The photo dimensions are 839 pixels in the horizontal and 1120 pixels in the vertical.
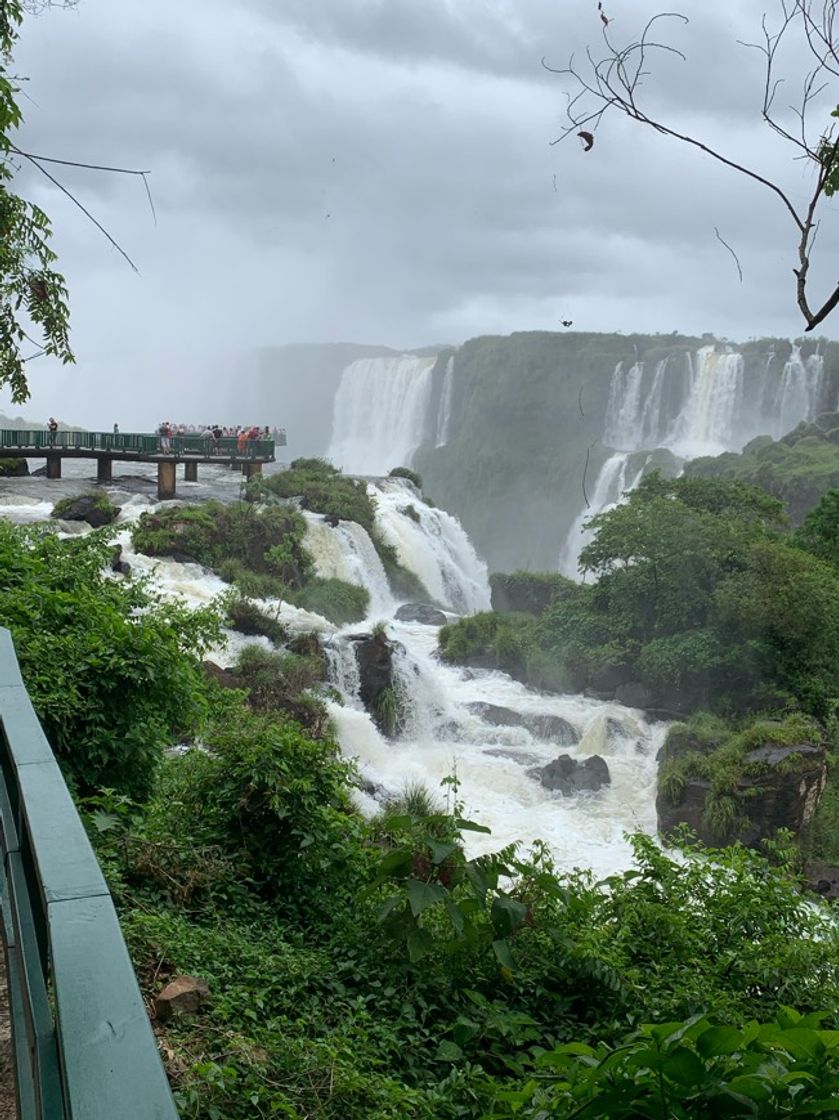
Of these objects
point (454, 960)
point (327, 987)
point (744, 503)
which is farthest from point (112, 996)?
point (744, 503)

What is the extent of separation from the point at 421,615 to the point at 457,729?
6343 millimetres

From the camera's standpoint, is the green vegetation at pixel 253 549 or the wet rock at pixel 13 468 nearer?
the green vegetation at pixel 253 549

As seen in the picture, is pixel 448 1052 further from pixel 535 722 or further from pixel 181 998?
pixel 535 722

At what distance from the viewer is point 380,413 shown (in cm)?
5256

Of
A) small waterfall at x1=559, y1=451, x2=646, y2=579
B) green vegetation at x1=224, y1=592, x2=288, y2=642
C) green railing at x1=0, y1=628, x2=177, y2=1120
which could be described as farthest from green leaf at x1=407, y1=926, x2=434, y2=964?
small waterfall at x1=559, y1=451, x2=646, y2=579

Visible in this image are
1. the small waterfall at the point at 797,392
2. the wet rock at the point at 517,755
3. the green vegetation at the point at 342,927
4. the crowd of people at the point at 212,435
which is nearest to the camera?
the green vegetation at the point at 342,927

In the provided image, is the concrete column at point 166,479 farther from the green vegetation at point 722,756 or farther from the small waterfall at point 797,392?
the small waterfall at point 797,392

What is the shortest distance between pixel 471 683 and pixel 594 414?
3394 centimetres

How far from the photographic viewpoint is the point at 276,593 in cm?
2023

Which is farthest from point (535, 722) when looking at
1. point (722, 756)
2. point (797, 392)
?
point (797, 392)

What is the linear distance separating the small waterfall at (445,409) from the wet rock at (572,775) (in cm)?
3920

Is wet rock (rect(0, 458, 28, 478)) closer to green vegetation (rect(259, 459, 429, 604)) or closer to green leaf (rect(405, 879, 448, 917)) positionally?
green vegetation (rect(259, 459, 429, 604))

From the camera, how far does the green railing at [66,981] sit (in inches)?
33.8

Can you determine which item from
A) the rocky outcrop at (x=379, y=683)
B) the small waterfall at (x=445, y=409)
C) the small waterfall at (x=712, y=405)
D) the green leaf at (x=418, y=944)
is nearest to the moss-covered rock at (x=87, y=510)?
the rocky outcrop at (x=379, y=683)
